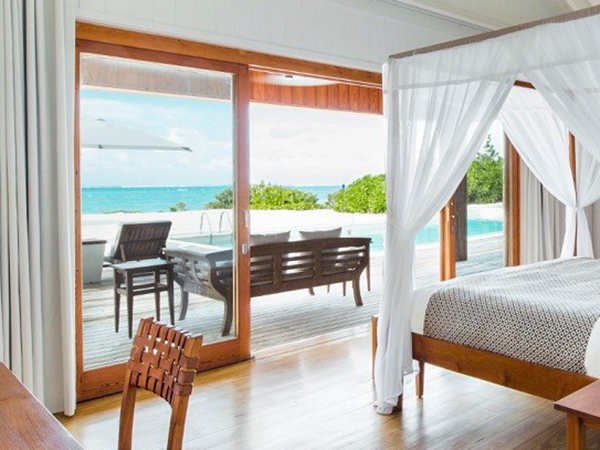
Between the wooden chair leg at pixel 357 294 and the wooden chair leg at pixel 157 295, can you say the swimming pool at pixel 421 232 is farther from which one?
the wooden chair leg at pixel 357 294

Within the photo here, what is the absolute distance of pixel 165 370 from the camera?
5.18ft

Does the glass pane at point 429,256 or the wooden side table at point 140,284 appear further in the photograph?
the glass pane at point 429,256

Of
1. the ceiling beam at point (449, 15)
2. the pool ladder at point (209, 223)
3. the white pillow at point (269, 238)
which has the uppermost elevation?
the ceiling beam at point (449, 15)

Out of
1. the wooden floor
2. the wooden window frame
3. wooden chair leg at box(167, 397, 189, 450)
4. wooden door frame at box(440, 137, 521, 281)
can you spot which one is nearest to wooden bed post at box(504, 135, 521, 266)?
wooden door frame at box(440, 137, 521, 281)

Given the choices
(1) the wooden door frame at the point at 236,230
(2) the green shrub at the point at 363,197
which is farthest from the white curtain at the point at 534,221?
A: (2) the green shrub at the point at 363,197

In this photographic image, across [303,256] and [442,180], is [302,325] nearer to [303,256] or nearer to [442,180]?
[303,256]

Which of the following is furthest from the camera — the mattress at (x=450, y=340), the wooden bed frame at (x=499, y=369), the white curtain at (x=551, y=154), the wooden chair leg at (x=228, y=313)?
the white curtain at (x=551, y=154)

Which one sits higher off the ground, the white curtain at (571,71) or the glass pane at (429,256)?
the white curtain at (571,71)

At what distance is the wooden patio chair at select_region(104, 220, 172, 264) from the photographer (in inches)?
146

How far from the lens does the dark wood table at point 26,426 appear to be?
1288 millimetres

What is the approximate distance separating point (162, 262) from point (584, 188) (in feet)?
11.4

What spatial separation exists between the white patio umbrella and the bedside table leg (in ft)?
9.50

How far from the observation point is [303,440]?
2.91 meters

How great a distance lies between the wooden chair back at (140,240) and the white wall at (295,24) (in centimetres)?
124
